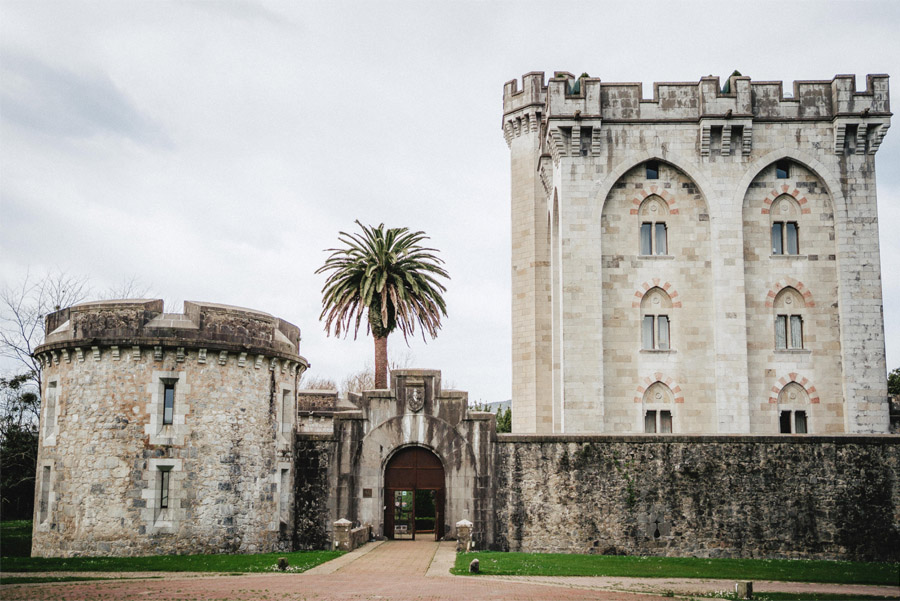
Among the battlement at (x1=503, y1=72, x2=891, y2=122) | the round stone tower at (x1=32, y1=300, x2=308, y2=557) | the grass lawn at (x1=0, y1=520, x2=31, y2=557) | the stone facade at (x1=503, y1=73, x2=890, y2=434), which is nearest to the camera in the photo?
the round stone tower at (x1=32, y1=300, x2=308, y2=557)

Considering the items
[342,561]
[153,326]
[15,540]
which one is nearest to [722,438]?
[342,561]

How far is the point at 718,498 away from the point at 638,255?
11489 millimetres

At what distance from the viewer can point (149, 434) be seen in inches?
1062

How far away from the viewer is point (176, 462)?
2709cm

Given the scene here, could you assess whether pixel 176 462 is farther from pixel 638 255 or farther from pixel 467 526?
pixel 638 255

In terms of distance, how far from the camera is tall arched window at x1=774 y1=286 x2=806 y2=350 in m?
37.4

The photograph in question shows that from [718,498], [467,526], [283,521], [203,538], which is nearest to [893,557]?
[718,498]

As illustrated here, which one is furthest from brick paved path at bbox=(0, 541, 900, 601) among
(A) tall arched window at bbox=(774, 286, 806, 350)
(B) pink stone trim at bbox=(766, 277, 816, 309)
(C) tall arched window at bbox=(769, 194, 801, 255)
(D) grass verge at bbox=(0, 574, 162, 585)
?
(C) tall arched window at bbox=(769, 194, 801, 255)

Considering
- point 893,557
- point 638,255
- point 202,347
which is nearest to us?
point 202,347

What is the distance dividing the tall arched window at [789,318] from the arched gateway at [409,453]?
46.9 ft

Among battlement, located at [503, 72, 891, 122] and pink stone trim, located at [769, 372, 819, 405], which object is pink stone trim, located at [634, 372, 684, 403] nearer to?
pink stone trim, located at [769, 372, 819, 405]

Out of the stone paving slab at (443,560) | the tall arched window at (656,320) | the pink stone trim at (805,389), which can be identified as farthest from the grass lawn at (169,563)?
the pink stone trim at (805,389)

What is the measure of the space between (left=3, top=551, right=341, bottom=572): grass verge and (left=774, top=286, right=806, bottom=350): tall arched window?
69.7ft

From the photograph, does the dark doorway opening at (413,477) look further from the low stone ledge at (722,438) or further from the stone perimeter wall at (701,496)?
the low stone ledge at (722,438)
